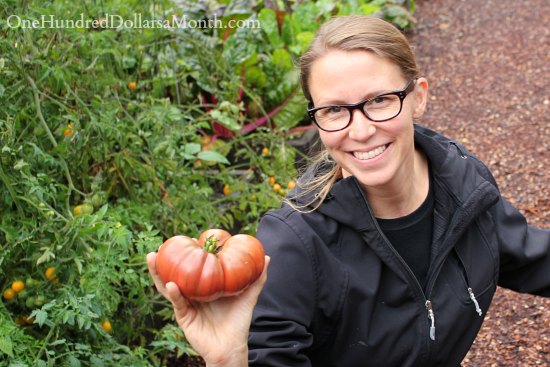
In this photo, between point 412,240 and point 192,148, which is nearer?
point 412,240

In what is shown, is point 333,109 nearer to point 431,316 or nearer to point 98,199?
point 431,316

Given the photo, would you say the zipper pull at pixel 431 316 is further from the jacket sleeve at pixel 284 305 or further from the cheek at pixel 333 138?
the cheek at pixel 333 138

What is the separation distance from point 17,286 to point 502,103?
12.8 feet

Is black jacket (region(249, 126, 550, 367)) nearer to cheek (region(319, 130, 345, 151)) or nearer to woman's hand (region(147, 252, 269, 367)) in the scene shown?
cheek (region(319, 130, 345, 151))

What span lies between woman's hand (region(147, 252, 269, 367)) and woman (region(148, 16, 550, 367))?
0.19 meters

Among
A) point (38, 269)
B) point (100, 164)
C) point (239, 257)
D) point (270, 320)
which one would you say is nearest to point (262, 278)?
point (239, 257)

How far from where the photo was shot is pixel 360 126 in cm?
198

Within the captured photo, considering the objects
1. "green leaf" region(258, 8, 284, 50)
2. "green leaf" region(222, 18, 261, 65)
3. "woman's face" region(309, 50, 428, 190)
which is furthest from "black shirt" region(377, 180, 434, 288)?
"green leaf" region(258, 8, 284, 50)

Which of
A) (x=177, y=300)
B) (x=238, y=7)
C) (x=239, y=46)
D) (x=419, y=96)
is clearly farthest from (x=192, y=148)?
(x=238, y=7)

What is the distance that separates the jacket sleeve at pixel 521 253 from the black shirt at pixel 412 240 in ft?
0.90

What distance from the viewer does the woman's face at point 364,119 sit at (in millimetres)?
1981

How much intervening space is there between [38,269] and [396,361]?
3.61 feet

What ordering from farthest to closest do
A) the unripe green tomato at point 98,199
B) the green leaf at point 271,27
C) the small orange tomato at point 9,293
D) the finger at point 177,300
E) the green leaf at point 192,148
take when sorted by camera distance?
1. the green leaf at point 271,27
2. the green leaf at point 192,148
3. the unripe green tomato at point 98,199
4. the small orange tomato at point 9,293
5. the finger at point 177,300

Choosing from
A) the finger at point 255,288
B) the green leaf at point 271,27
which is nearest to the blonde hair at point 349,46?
the finger at point 255,288
